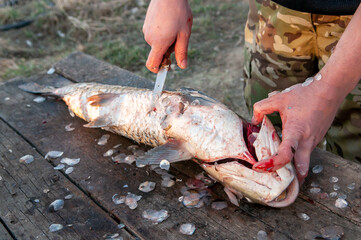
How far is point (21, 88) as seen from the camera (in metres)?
3.28

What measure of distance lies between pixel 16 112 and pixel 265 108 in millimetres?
1973

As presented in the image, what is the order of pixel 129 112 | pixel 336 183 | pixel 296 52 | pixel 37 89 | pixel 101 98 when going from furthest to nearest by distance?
pixel 37 89
pixel 296 52
pixel 101 98
pixel 129 112
pixel 336 183

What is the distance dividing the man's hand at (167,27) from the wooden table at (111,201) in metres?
0.63

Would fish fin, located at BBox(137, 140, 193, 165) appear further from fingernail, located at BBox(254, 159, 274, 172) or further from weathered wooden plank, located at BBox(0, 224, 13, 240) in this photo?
weathered wooden plank, located at BBox(0, 224, 13, 240)

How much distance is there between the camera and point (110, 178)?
2.21 metres

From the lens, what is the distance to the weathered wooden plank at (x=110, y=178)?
1.84m

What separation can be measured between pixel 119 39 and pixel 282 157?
5.42 meters

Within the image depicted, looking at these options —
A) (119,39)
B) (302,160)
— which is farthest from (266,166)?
(119,39)

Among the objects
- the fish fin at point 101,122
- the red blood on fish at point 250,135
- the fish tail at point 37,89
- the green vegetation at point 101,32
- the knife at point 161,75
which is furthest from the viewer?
the green vegetation at point 101,32

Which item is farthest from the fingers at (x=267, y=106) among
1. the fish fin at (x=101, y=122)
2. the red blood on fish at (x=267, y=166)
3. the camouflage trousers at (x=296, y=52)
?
the fish fin at (x=101, y=122)

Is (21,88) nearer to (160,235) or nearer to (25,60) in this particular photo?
(160,235)

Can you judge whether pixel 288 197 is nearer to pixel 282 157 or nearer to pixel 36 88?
pixel 282 157

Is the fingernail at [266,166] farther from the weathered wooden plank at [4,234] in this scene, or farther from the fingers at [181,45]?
the weathered wooden plank at [4,234]

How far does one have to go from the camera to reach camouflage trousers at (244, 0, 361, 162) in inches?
99.0
